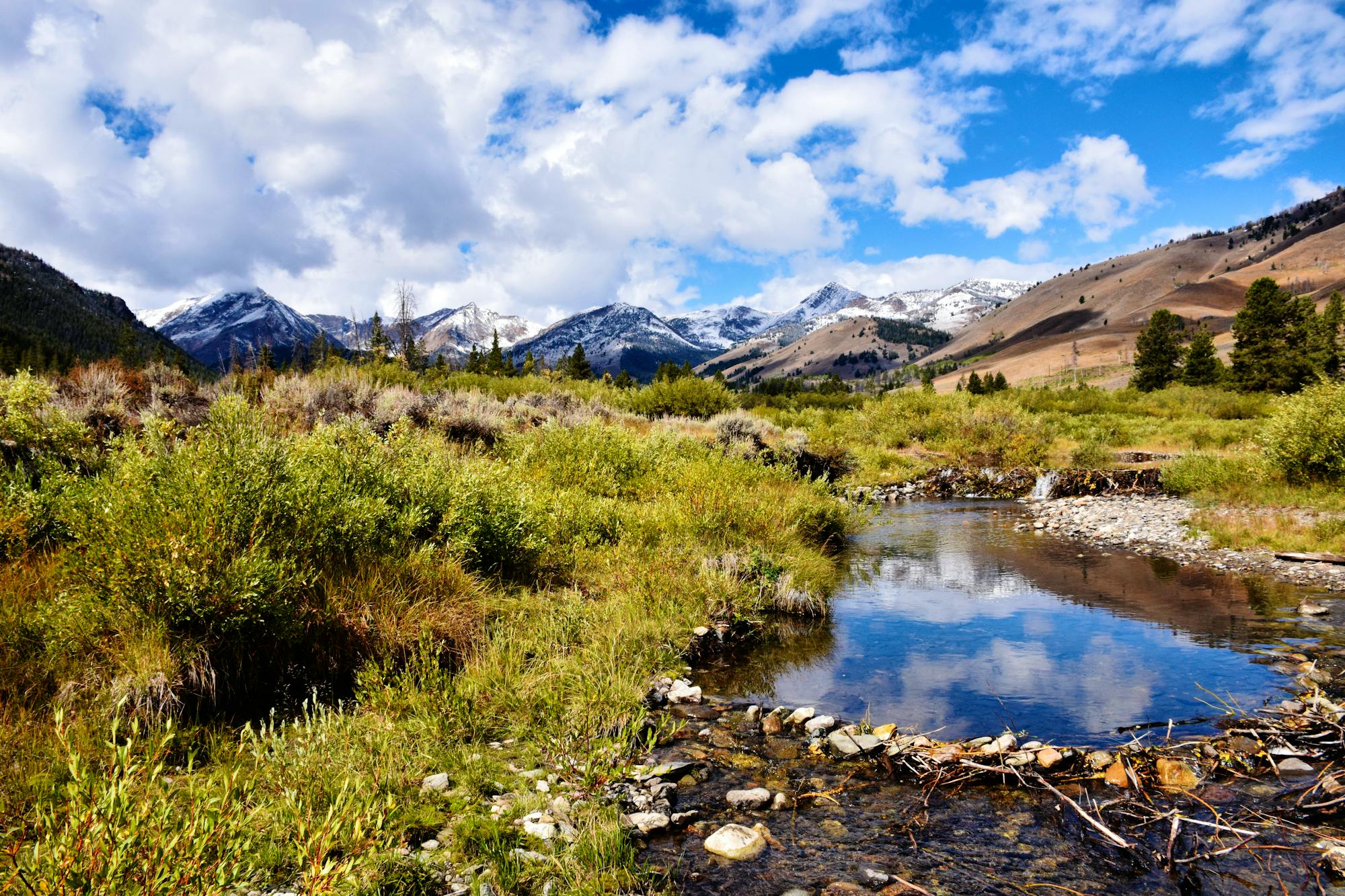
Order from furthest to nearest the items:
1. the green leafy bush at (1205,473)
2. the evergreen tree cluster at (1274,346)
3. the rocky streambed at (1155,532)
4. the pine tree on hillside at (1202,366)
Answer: the pine tree on hillside at (1202,366)
the evergreen tree cluster at (1274,346)
the green leafy bush at (1205,473)
the rocky streambed at (1155,532)

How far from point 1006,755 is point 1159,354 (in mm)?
69005

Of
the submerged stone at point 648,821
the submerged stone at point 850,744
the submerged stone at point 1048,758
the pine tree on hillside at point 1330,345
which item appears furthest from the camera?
Answer: the pine tree on hillside at point 1330,345

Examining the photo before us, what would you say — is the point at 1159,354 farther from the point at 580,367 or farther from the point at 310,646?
the point at 310,646

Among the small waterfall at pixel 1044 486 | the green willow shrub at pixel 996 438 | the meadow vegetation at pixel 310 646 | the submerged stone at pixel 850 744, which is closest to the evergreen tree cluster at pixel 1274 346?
the green willow shrub at pixel 996 438

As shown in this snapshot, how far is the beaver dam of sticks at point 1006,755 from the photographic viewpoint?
13.0 feet

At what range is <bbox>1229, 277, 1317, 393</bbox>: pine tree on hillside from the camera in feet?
157

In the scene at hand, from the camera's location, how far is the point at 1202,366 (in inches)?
2148

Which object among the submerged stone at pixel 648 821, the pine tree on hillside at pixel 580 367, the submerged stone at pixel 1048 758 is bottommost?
the submerged stone at pixel 1048 758

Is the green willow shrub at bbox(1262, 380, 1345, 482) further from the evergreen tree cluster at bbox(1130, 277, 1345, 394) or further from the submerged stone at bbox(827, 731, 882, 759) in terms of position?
the evergreen tree cluster at bbox(1130, 277, 1345, 394)

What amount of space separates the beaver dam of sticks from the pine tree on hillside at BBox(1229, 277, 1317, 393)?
52906 mm

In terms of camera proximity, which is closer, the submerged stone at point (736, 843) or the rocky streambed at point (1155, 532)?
the submerged stone at point (736, 843)

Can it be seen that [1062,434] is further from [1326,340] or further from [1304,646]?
[1326,340]

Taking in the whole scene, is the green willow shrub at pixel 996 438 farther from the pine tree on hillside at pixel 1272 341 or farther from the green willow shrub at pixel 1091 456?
the pine tree on hillside at pixel 1272 341

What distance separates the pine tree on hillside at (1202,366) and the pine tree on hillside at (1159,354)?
2765 mm
